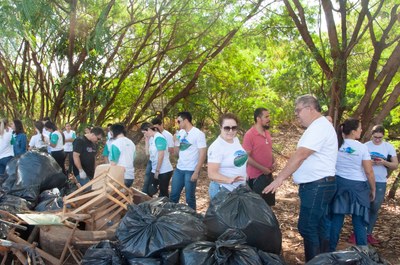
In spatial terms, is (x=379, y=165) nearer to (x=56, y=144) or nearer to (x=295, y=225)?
(x=295, y=225)

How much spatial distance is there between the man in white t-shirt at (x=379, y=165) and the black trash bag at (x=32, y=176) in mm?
4320

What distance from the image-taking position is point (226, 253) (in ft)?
10.0

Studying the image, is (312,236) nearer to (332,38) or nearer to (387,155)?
(387,155)

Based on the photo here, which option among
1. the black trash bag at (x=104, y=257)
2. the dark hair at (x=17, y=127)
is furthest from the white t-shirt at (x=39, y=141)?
the black trash bag at (x=104, y=257)

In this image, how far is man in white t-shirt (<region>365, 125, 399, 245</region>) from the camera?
504cm

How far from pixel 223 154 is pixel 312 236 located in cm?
116

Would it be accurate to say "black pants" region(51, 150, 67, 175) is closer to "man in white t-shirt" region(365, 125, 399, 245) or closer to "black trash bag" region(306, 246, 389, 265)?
"man in white t-shirt" region(365, 125, 399, 245)

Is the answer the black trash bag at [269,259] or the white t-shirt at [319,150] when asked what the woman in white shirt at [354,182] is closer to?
the white t-shirt at [319,150]

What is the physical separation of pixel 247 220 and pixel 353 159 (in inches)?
61.0

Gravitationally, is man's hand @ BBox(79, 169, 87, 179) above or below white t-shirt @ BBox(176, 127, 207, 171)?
below

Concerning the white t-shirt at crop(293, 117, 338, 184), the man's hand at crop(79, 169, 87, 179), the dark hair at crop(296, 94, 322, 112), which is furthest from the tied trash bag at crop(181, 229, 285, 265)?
the man's hand at crop(79, 169, 87, 179)

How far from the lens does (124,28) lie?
10570 mm

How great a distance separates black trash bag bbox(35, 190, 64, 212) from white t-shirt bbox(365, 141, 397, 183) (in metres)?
3.83

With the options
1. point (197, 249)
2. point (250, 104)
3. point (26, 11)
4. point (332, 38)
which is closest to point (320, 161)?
point (197, 249)
